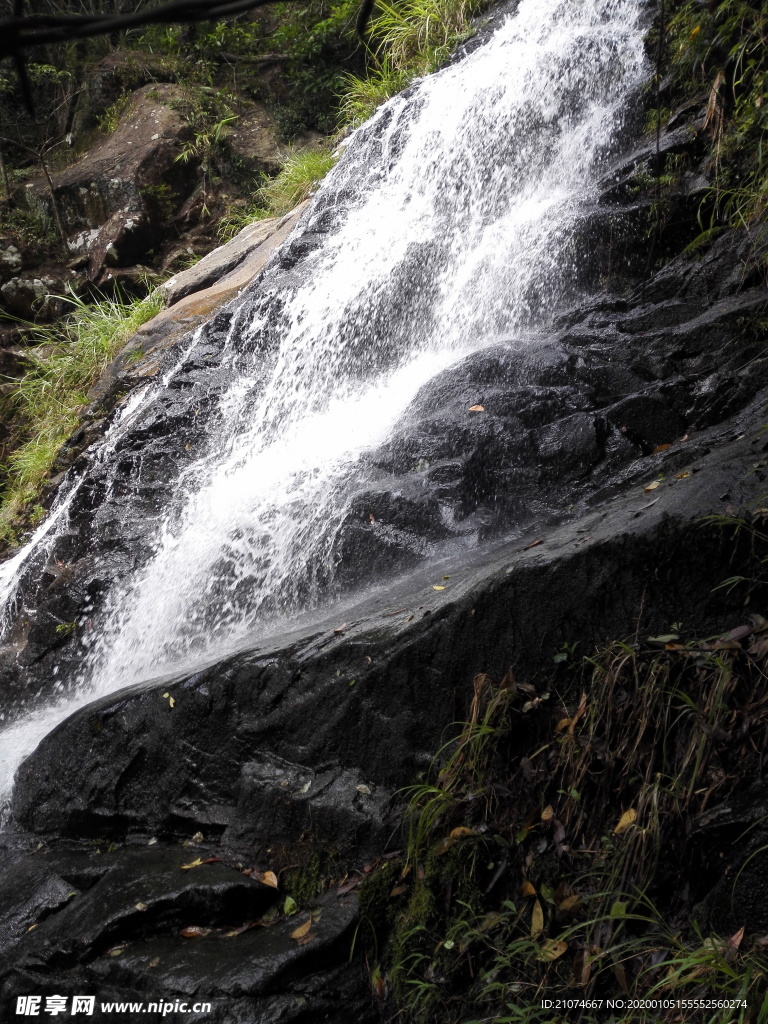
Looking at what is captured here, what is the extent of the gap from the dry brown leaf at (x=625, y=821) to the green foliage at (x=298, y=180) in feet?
31.6

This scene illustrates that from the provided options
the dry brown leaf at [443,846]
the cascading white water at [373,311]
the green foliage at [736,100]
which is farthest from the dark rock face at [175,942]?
the green foliage at [736,100]

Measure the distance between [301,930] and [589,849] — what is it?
1.15 meters

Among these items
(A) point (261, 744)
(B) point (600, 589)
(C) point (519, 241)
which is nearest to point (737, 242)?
(C) point (519, 241)

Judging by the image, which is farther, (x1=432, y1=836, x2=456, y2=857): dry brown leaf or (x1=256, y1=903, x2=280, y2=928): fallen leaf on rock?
(x1=256, y1=903, x2=280, y2=928): fallen leaf on rock

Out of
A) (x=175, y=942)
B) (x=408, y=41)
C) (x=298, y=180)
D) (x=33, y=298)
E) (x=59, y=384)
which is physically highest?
(x=408, y=41)

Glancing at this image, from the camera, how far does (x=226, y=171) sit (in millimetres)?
12844

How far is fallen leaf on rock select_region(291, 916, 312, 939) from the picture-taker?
2937 millimetres

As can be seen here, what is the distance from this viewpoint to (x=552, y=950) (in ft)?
8.09

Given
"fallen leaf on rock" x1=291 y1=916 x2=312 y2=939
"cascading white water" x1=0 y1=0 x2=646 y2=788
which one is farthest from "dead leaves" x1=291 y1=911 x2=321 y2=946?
"cascading white water" x1=0 y1=0 x2=646 y2=788

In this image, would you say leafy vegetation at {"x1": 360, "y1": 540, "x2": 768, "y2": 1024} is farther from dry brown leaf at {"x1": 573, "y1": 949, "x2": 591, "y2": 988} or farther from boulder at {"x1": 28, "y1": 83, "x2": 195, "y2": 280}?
boulder at {"x1": 28, "y1": 83, "x2": 195, "y2": 280}

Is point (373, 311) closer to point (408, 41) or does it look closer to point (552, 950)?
point (552, 950)

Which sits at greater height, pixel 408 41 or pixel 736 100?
pixel 408 41

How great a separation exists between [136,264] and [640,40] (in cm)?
808

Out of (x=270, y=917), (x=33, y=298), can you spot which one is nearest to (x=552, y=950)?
(x=270, y=917)
